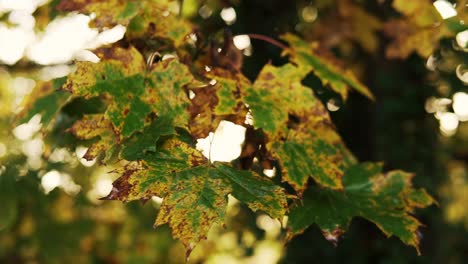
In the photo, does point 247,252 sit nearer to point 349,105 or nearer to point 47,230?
point 349,105

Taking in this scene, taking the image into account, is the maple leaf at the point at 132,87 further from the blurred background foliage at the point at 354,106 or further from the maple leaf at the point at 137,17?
the blurred background foliage at the point at 354,106

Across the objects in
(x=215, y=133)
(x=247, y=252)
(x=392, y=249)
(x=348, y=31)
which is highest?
(x=215, y=133)

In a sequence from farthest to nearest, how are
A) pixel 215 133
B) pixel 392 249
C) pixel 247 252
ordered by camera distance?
1. pixel 247 252
2. pixel 392 249
3. pixel 215 133

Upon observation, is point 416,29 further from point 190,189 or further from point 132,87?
point 190,189

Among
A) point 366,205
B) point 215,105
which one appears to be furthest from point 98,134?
point 366,205

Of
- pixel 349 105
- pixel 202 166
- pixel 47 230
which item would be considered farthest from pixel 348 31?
pixel 47 230

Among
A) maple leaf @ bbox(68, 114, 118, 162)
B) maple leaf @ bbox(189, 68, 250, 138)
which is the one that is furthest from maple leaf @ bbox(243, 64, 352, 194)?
maple leaf @ bbox(68, 114, 118, 162)
